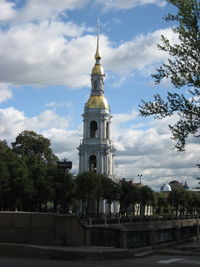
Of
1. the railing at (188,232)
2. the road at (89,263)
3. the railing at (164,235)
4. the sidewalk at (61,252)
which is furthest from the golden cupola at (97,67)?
the road at (89,263)

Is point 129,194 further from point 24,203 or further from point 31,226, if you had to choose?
point 31,226

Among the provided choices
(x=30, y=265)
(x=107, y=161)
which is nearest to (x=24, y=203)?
(x=107, y=161)

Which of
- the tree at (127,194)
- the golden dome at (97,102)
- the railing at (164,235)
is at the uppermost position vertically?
the golden dome at (97,102)

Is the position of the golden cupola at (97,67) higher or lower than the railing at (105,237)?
higher

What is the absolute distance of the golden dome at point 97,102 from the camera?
12975cm

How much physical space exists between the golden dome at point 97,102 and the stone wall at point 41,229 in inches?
4244

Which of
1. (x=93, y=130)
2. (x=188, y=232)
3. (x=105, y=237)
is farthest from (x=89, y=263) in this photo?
(x=93, y=130)

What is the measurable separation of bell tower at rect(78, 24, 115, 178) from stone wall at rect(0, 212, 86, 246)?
102749 millimetres

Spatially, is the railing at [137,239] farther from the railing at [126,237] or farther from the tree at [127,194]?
the tree at [127,194]

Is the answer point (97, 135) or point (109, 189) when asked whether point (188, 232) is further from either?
point (97, 135)

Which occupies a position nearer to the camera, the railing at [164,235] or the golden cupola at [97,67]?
the railing at [164,235]

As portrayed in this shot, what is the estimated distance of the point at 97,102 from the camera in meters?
130

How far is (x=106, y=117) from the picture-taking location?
422 feet

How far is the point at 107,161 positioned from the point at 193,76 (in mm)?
102653
